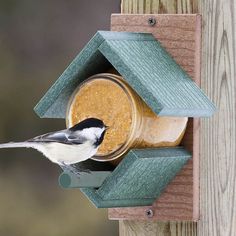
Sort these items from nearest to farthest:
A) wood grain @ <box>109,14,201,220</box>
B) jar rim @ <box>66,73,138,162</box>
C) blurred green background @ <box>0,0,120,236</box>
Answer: jar rim @ <box>66,73,138,162</box>
wood grain @ <box>109,14,201,220</box>
blurred green background @ <box>0,0,120,236</box>

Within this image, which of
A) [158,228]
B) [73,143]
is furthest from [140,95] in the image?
[158,228]

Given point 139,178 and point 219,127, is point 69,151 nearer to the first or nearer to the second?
point 139,178

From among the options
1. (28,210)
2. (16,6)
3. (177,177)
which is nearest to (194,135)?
(177,177)

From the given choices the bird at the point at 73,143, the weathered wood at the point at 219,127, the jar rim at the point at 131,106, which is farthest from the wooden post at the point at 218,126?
the bird at the point at 73,143

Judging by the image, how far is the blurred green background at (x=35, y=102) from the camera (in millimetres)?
12039

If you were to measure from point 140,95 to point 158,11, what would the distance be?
0.42m

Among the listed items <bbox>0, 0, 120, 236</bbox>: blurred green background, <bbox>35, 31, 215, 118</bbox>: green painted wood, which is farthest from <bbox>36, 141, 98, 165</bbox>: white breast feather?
<bbox>0, 0, 120, 236</bbox>: blurred green background

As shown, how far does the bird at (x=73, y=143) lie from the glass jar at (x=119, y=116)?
7 cm

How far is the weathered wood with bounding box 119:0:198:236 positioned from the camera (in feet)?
14.6

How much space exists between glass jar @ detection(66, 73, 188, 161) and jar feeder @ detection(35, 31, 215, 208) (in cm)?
4

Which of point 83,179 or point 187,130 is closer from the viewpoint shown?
point 83,179

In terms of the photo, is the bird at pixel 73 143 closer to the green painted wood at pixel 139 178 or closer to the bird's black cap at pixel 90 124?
the bird's black cap at pixel 90 124

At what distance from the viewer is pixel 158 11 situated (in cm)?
454

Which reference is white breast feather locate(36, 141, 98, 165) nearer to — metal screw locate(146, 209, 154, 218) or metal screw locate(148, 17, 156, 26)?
metal screw locate(146, 209, 154, 218)
